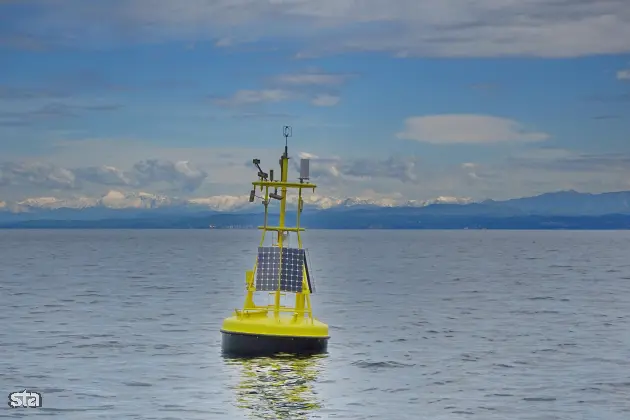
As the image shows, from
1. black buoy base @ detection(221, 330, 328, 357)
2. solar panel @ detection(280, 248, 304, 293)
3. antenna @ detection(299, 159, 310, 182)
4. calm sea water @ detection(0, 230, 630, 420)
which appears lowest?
calm sea water @ detection(0, 230, 630, 420)

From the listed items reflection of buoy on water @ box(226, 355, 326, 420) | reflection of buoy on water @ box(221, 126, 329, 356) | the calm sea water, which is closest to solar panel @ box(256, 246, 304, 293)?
reflection of buoy on water @ box(221, 126, 329, 356)

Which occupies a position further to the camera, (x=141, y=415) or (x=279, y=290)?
(x=279, y=290)

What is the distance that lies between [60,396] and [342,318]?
33.3 metres

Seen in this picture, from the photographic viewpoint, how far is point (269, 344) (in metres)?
41.6

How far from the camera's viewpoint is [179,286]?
103812 mm

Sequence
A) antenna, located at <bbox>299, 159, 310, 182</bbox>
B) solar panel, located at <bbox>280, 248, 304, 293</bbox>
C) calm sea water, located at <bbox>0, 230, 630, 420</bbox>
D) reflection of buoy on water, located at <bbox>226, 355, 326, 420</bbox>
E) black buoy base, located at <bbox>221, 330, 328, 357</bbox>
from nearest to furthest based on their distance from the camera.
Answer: reflection of buoy on water, located at <bbox>226, 355, 326, 420</bbox>, calm sea water, located at <bbox>0, 230, 630, 420</bbox>, black buoy base, located at <bbox>221, 330, 328, 357</bbox>, antenna, located at <bbox>299, 159, 310, 182</bbox>, solar panel, located at <bbox>280, 248, 304, 293</bbox>

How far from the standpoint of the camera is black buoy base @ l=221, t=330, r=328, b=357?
4153cm

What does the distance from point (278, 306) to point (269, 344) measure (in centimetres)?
225

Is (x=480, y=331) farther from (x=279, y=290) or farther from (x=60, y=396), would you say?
(x=60, y=396)

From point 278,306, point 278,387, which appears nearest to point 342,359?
point 278,306

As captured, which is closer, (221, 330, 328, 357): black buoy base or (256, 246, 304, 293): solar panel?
(221, 330, 328, 357): black buoy base

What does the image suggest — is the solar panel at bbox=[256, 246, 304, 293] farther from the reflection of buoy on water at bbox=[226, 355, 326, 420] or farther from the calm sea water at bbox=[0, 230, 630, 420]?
the calm sea water at bbox=[0, 230, 630, 420]

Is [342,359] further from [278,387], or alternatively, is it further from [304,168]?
[278,387]

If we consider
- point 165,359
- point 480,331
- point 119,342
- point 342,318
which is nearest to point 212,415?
point 165,359
